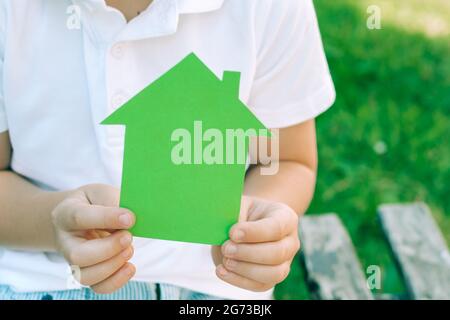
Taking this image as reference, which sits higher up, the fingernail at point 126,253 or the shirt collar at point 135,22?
the shirt collar at point 135,22

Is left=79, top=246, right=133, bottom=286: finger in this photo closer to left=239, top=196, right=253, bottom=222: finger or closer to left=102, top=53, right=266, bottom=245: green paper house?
left=102, top=53, right=266, bottom=245: green paper house

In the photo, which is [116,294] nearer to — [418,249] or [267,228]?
[267,228]

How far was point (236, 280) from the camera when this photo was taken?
0.75 metres

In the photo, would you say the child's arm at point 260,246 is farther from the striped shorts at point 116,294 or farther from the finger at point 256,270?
the striped shorts at point 116,294

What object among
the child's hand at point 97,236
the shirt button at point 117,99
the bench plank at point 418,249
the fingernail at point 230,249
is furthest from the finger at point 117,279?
the bench plank at point 418,249

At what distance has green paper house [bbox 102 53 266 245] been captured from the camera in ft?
2.16

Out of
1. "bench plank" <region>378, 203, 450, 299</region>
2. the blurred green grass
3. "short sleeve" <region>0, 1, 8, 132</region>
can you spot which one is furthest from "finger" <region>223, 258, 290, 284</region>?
the blurred green grass

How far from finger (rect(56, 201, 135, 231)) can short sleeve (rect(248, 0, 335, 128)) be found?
1.07 feet

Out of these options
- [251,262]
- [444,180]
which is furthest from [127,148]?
[444,180]

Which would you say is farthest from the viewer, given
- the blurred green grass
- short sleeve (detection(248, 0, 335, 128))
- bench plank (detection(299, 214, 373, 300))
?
the blurred green grass

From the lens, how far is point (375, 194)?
5.51 feet

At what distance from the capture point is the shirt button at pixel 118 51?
847 millimetres
